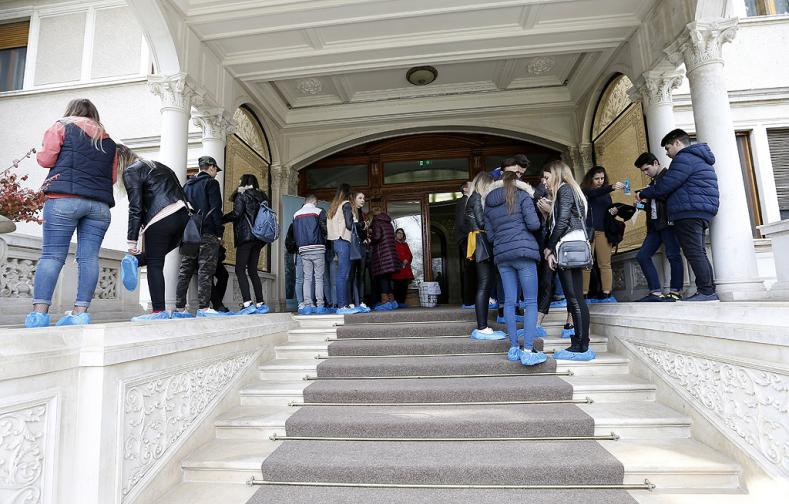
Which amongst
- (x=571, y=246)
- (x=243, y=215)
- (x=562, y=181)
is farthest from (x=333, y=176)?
(x=571, y=246)

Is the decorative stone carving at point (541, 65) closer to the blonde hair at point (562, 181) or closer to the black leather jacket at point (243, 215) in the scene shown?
the blonde hair at point (562, 181)

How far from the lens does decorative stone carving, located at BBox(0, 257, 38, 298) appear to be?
3.42 m

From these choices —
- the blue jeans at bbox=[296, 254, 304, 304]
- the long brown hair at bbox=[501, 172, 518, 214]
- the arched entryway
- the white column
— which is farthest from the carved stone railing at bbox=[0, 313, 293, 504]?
the arched entryway

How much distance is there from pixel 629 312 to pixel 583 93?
5.23 meters

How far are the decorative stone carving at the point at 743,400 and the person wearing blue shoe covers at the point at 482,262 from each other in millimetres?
1510

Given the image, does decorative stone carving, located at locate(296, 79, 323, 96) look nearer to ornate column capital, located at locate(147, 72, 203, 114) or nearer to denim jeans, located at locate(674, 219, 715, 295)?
ornate column capital, located at locate(147, 72, 203, 114)

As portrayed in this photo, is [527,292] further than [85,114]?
Yes

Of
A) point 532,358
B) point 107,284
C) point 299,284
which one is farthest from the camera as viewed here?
point 299,284

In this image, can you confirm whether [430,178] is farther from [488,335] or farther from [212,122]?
[488,335]

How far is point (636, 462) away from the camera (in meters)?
2.26

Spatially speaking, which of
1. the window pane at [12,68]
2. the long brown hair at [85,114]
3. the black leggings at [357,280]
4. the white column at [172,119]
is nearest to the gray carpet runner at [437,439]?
the black leggings at [357,280]

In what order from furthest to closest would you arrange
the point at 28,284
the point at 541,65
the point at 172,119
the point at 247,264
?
the point at 541,65 < the point at 172,119 < the point at 247,264 < the point at 28,284

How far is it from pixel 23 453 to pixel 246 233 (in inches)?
117

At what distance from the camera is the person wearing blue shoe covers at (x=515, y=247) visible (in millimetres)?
3334
